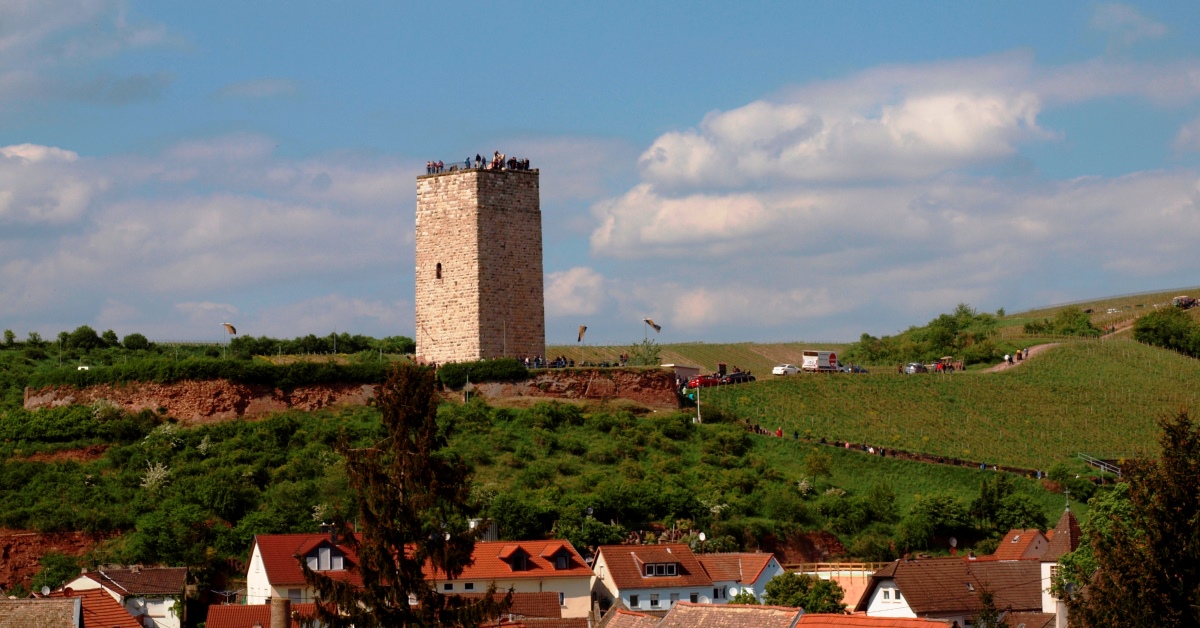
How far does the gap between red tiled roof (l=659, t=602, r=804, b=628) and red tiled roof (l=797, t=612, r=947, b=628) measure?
0.29 metres

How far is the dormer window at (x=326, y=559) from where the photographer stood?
46.9 meters

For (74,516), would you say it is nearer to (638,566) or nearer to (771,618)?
(638,566)

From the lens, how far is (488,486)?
2266 inches

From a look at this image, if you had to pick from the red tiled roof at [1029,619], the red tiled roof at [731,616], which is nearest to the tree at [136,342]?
the red tiled roof at [1029,619]

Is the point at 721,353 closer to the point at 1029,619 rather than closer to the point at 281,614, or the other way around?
the point at 1029,619

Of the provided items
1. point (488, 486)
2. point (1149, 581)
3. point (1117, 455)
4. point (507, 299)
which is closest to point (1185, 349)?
point (1117, 455)

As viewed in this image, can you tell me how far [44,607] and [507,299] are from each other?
3826 cm

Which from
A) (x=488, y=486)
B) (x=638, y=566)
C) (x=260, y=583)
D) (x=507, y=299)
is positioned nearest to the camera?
(x=260, y=583)

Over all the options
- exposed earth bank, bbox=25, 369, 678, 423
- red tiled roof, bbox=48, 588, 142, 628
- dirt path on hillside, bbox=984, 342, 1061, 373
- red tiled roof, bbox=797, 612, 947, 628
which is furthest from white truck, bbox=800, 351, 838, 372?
red tiled roof, bbox=797, 612, 947, 628

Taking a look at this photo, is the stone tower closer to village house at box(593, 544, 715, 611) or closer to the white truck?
village house at box(593, 544, 715, 611)

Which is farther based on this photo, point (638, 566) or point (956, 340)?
point (956, 340)

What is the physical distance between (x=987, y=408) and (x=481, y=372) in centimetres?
2674

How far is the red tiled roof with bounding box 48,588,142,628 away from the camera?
31812 mm

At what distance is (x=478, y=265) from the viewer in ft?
216
